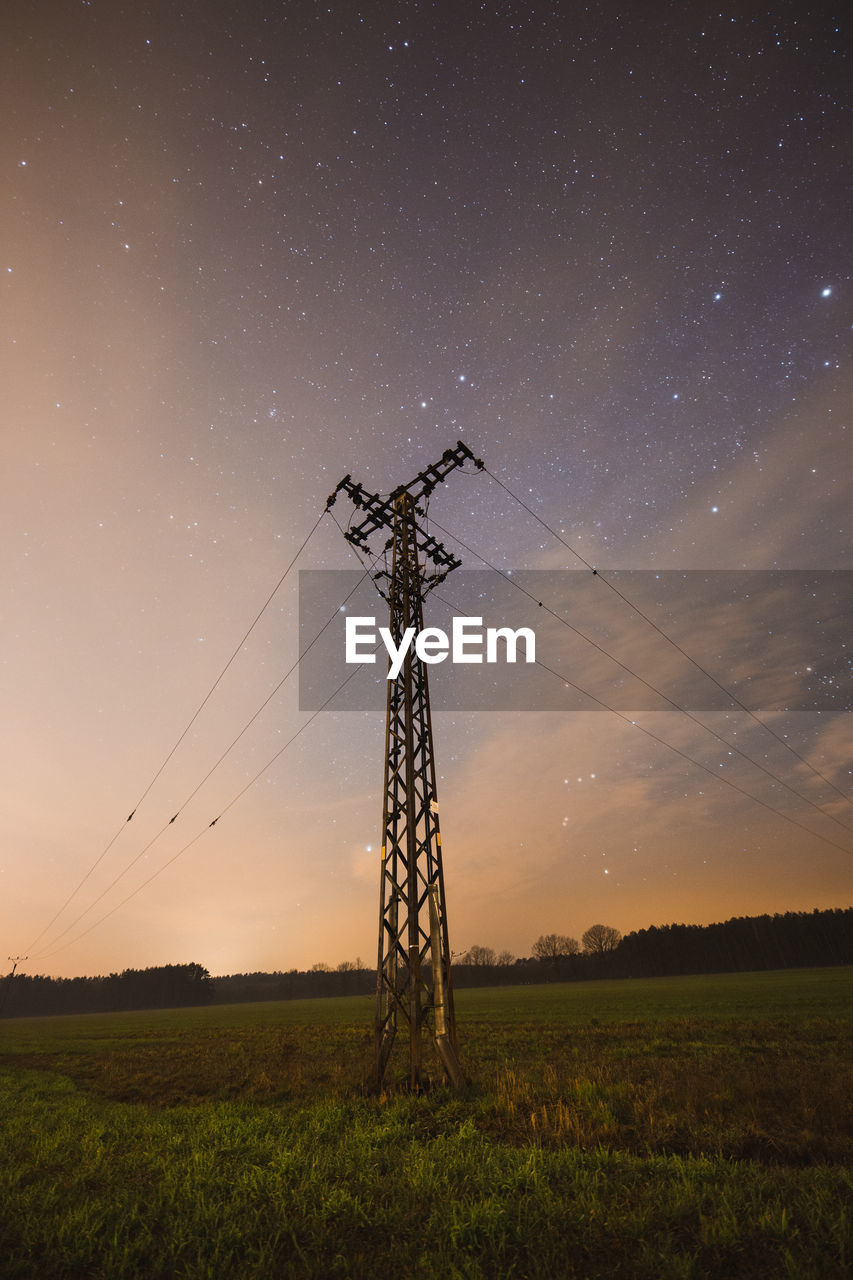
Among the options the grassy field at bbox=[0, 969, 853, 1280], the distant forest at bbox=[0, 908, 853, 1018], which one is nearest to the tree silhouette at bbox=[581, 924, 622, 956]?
the distant forest at bbox=[0, 908, 853, 1018]

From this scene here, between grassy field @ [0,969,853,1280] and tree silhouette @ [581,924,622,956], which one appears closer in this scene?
grassy field @ [0,969,853,1280]

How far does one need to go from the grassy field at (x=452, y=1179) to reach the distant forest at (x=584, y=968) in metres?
138

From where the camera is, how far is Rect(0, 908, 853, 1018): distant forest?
5044 inches

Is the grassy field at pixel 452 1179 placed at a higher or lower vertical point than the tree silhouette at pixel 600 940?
higher

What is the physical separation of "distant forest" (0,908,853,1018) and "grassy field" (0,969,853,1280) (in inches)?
5428

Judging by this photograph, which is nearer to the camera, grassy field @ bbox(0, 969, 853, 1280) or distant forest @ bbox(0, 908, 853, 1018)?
grassy field @ bbox(0, 969, 853, 1280)

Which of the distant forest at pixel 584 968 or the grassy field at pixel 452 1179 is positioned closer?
the grassy field at pixel 452 1179

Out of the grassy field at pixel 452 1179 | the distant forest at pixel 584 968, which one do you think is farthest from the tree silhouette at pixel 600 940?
the grassy field at pixel 452 1179

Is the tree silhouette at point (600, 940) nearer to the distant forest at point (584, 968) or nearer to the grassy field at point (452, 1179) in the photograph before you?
the distant forest at point (584, 968)

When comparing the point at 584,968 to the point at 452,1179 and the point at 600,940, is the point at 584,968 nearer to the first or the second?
the point at 600,940

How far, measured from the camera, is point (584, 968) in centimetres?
13688

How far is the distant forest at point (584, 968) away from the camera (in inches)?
5044

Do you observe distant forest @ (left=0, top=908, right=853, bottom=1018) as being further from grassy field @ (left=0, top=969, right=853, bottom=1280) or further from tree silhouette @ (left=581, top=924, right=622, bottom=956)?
grassy field @ (left=0, top=969, right=853, bottom=1280)

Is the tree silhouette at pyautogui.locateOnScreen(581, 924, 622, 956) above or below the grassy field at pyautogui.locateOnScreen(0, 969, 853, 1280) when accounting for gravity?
below
